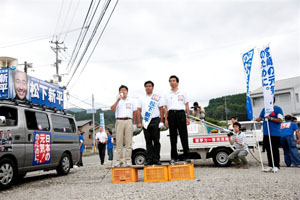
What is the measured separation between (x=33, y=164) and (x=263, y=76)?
637cm

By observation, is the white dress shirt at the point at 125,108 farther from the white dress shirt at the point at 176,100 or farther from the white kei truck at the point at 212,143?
the white kei truck at the point at 212,143

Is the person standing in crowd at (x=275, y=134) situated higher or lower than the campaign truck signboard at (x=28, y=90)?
lower

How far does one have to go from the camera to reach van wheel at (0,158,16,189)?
18.2 ft

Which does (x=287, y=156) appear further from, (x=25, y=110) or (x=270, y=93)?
(x=25, y=110)

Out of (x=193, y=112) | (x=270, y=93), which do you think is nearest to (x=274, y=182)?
(x=270, y=93)

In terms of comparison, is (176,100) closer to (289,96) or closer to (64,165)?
(64,165)

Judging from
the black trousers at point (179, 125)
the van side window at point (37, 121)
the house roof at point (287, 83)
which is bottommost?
the black trousers at point (179, 125)

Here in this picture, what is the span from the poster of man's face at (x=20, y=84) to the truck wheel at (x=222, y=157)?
626 centimetres

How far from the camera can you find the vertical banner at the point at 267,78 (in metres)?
6.68

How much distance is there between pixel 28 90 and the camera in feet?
23.1

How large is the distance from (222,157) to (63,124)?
17.8 feet

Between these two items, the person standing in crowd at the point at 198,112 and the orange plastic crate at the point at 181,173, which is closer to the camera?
the orange plastic crate at the point at 181,173

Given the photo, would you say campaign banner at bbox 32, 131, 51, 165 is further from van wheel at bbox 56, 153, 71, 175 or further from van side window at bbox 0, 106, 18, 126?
van wheel at bbox 56, 153, 71, 175

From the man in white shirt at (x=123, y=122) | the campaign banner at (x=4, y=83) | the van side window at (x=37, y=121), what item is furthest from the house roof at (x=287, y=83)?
the campaign banner at (x=4, y=83)
